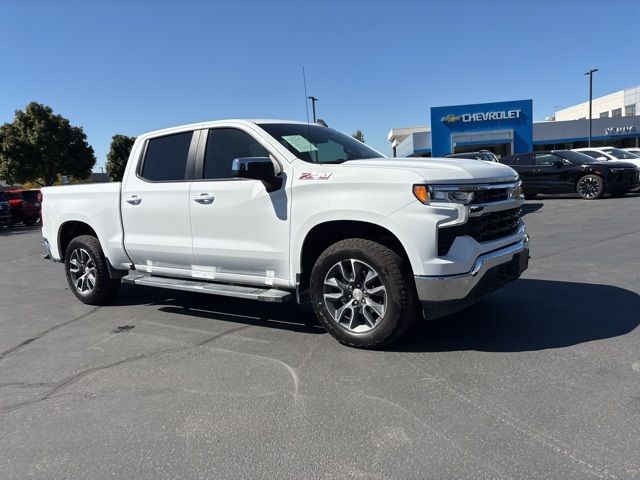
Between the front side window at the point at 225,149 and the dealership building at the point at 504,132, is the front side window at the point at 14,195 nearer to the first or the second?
the front side window at the point at 225,149

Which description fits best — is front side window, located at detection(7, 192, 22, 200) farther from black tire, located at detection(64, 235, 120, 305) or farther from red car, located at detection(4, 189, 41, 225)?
black tire, located at detection(64, 235, 120, 305)

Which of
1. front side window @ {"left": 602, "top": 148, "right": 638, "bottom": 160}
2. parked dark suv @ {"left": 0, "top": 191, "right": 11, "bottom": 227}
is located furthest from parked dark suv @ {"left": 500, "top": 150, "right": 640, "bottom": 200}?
parked dark suv @ {"left": 0, "top": 191, "right": 11, "bottom": 227}

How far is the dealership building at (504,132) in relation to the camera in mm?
43000

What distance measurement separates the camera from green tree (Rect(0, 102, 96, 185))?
35.2 metres

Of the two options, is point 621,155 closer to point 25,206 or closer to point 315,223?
point 315,223

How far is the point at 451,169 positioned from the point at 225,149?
2332mm

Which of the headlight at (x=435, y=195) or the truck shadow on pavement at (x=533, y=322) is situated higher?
the headlight at (x=435, y=195)

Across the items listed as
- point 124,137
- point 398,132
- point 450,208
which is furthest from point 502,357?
point 398,132

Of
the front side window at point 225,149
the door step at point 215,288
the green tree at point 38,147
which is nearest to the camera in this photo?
the door step at point 215,288

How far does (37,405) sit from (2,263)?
919 centimetres

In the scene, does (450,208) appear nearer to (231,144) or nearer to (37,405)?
(231,144)

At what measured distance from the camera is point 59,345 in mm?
5051

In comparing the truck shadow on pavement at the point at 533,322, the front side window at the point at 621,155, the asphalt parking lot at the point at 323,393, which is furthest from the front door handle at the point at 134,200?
the front side window at the point at 621,155

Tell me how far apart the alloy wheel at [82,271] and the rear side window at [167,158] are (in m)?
1.51
